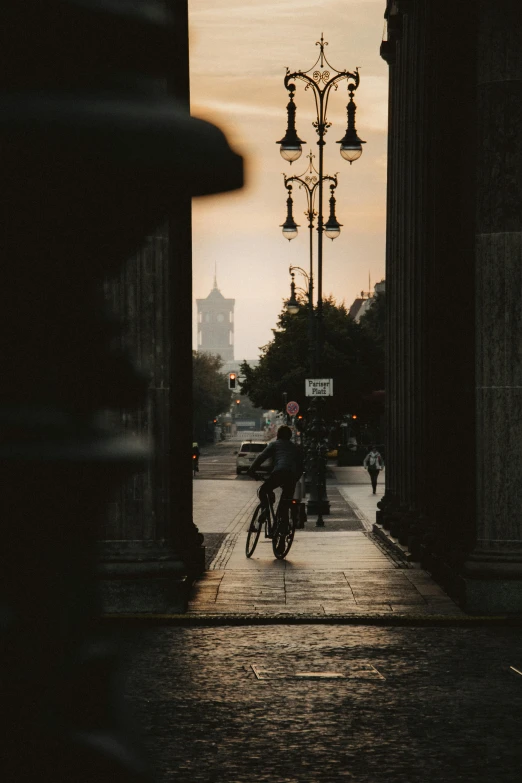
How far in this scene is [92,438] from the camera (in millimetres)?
2004

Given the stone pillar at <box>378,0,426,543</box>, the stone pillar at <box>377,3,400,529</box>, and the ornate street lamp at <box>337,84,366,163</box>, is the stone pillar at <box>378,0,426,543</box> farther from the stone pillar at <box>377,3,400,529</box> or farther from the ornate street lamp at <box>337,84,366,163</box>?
the ornate street lamp at <box>337,84,366,163</box>

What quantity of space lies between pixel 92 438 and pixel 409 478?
17.3m

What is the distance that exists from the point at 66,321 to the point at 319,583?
11.9 m

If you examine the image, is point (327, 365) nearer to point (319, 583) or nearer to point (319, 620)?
point (319, 583)

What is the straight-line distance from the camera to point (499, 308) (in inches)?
452

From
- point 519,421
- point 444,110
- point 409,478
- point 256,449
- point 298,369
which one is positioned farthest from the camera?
point 298,369

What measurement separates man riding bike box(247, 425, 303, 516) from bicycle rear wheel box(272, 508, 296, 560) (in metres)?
0.57

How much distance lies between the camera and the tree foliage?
237ft

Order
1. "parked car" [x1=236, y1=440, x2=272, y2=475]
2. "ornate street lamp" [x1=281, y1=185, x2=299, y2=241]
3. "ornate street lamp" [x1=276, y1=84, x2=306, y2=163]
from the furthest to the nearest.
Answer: "parked car" [x1=236, y1=440, x2=272, y2=475] < "ornate street lamp" [x1=281, y1=185, x2=299, y2=241] < "ornate street lamp" [x1=276, y1=84, x2=306, y2=163]

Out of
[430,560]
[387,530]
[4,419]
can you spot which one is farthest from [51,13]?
[387,530]

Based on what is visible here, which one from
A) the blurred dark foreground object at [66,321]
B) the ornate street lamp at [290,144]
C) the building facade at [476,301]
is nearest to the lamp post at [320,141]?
the ornate street lamp at [290,144]

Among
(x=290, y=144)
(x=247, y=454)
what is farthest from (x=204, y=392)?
(x=290, y=144)

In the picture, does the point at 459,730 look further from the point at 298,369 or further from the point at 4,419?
the point at 298,369

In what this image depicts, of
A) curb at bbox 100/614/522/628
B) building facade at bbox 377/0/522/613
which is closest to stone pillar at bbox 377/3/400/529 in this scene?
building facade at bbox 377/0/522/613
